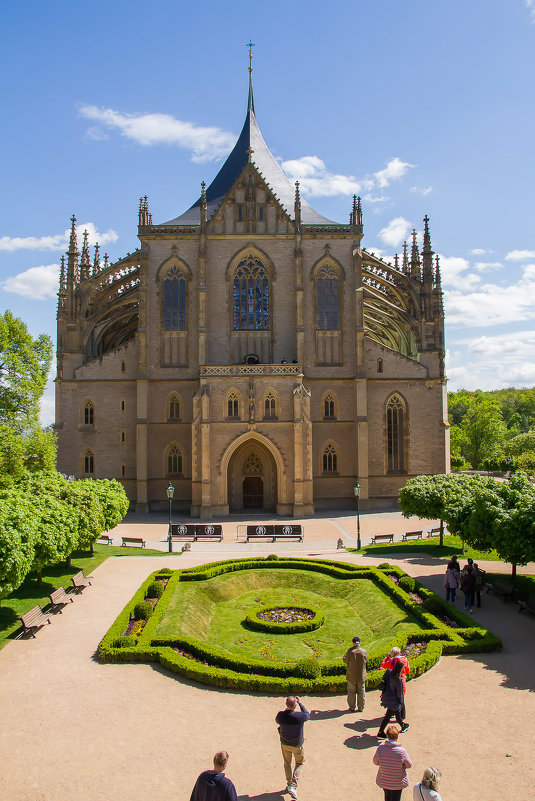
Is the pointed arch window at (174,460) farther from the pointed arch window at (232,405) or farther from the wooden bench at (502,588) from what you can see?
the wooden bench at (502,588)

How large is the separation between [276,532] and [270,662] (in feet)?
67.3

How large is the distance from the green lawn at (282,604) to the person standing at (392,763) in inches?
326

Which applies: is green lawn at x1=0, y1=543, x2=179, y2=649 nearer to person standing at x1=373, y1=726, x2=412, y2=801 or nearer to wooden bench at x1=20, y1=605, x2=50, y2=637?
wooden bench at x1=20, y1=605, x2=50, y2=637

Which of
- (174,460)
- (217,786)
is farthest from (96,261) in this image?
(217,786)

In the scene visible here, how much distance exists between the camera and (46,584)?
2456cm

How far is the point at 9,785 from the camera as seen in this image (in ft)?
34.9

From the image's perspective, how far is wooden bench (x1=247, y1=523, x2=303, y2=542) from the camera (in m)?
35.5

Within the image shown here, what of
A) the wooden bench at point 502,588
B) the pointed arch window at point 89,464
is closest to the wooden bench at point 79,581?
the wooden bench at point 502,588

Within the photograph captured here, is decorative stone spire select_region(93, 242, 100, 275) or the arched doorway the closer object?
the arched doorway

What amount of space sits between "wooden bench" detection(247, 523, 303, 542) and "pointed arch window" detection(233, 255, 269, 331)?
1830 centimetres

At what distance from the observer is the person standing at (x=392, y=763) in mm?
8922

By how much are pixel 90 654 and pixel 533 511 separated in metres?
14.9

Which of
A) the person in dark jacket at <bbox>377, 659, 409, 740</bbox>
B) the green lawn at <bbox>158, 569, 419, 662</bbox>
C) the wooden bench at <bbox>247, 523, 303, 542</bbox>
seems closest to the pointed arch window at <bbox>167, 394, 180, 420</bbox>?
the wooden bench at <bbox>247, 523, 303, 542</bbox>

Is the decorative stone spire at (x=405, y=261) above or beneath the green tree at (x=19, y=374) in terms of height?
above
